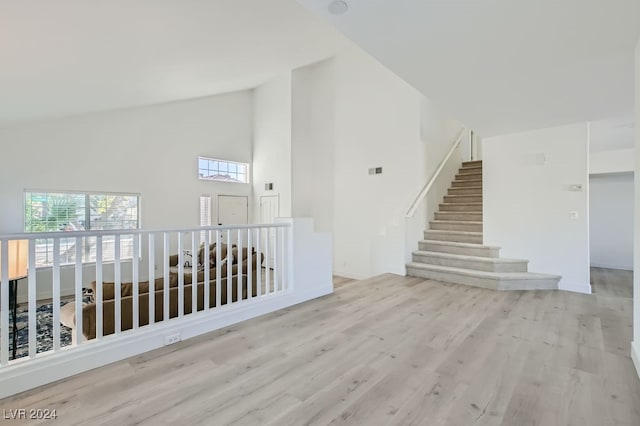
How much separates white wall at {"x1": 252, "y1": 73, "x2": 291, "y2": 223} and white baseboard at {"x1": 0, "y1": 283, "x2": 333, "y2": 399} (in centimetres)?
513

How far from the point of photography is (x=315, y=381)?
202 centimetres

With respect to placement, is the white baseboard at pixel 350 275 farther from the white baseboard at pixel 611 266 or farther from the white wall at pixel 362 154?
the white baseboard at pixel 611 266

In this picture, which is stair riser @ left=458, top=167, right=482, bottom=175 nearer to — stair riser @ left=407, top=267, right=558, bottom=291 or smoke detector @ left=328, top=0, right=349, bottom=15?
stair riser @ left=407, top=267, right=558, bottom=291

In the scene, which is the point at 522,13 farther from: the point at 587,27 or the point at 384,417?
the point at 384,417

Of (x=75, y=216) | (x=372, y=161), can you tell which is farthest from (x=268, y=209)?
(x=75, y=216)

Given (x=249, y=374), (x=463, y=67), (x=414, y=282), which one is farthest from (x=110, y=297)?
(x=414, y=282)

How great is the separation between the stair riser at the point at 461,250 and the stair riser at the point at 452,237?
12.7 inches

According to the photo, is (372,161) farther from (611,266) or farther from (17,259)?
(17,259)

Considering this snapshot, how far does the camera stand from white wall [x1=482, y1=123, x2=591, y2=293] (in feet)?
14.5

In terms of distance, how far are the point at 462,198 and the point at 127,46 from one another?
632 centimetres

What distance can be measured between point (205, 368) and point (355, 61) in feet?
23.7

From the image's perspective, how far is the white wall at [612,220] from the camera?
6410 mm

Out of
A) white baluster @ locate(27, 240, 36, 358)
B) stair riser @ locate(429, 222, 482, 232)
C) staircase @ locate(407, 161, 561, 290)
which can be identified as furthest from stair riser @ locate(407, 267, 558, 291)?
white baluster @ locate(27, 240, 36, 358)

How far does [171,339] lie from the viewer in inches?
99.7
